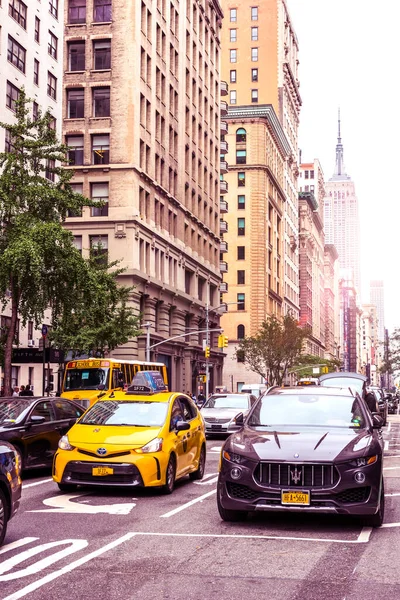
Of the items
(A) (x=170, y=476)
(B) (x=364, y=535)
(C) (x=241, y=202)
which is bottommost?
(B) (x=364, y=535)

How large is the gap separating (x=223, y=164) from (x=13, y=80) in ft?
137

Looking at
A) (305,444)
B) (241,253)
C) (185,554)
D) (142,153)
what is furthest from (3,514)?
(241,253)

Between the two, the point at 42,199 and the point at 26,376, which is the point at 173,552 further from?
the point at 26,376

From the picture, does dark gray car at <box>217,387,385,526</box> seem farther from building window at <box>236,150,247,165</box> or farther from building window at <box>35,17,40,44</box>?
building window at <box>236,150,247,165</box>

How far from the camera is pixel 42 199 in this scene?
28.5 meters

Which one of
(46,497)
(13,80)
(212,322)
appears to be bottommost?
(46,497)

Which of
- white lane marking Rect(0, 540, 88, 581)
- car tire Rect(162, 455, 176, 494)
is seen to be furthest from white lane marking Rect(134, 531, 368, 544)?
car tire Rect(162, 455, 176, 494)

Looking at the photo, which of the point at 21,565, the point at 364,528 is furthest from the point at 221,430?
the point at 21,565

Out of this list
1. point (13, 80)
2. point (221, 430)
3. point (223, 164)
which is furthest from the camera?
point (223, 164)

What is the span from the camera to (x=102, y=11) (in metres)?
57.9

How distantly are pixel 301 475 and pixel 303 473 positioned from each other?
32mm

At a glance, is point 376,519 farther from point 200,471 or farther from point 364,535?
point 200,471

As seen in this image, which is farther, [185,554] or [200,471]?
[200,471]

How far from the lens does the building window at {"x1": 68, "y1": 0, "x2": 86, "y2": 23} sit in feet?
192
